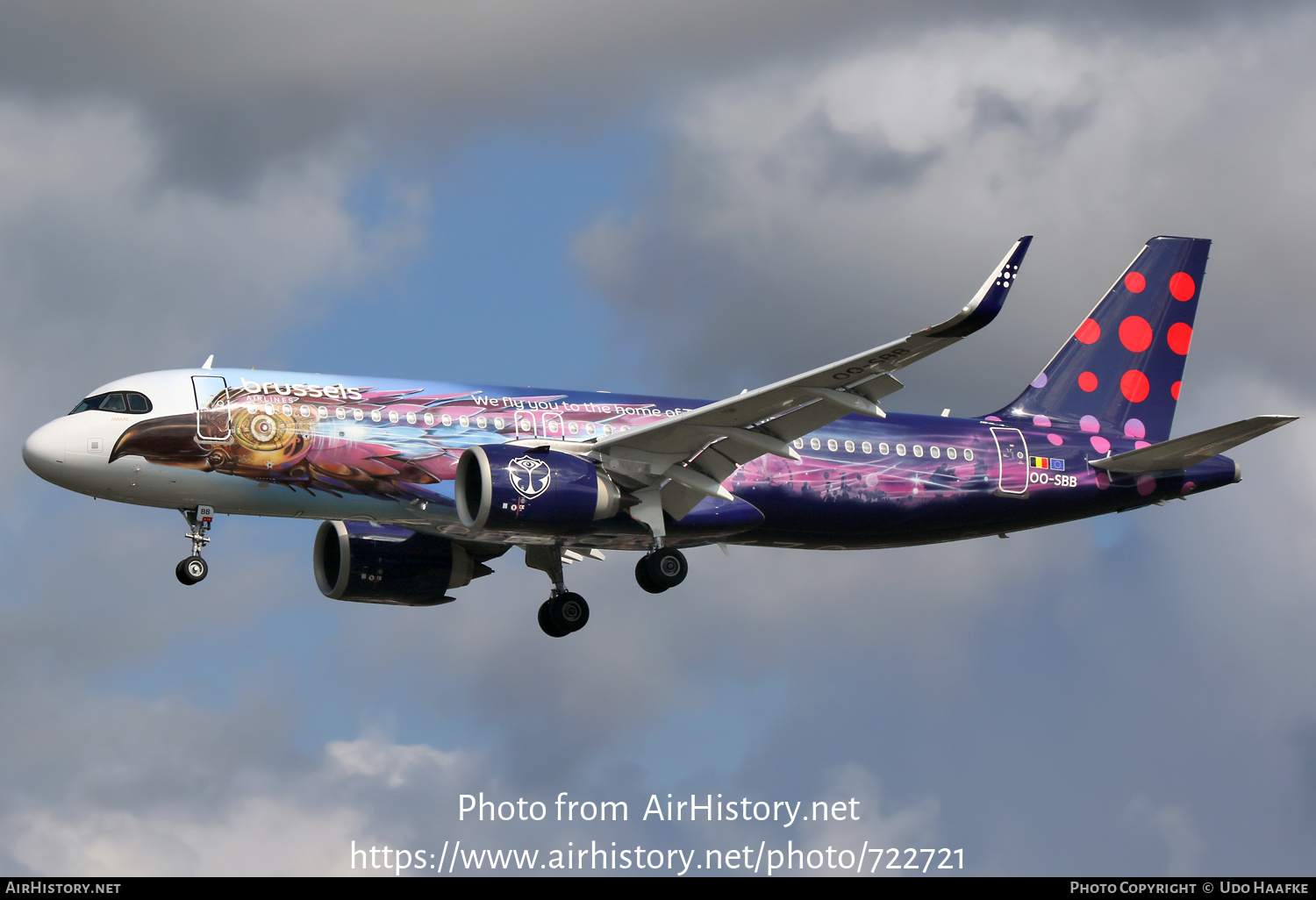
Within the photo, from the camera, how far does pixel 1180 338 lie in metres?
46.0

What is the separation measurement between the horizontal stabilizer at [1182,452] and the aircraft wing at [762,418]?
32.8 ft

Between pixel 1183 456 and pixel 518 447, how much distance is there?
16739 millimetres

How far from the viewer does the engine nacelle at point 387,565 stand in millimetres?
41188

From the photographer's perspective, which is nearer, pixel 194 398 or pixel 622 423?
pixel 194 398

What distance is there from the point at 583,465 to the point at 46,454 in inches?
430

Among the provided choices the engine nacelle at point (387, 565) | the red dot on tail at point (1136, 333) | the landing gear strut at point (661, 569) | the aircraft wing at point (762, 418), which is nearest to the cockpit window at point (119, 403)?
the engine nacelle at point (387, 565)

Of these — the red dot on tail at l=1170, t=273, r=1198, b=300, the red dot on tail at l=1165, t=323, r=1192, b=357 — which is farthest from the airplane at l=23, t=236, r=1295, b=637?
the red dot on tail at l=1170, t=273, r=1198, b=300

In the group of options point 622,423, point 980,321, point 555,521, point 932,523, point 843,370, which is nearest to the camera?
point 980,321

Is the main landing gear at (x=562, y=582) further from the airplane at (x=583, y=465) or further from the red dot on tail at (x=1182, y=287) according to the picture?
the red dot on tail at (x=1182, y=287)

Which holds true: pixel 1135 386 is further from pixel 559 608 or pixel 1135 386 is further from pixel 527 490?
pixel 527 490

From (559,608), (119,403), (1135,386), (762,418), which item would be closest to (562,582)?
(559,608)

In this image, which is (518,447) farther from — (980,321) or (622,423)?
(980,321)
